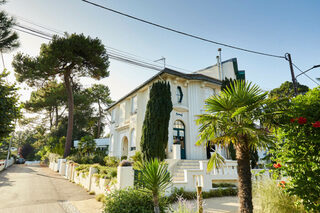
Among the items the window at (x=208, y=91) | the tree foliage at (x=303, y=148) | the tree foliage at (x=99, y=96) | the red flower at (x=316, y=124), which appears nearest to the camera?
the red flower at (x=316, y=124)

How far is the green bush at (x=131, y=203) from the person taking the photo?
4471 mm

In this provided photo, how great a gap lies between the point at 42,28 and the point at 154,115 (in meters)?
7.74

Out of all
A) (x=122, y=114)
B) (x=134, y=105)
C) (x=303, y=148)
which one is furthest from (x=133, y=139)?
(x=303, y=148)

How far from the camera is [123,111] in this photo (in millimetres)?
21078

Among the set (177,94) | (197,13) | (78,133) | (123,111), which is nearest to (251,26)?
(197,13)

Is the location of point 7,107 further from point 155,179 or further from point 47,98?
point 47,98

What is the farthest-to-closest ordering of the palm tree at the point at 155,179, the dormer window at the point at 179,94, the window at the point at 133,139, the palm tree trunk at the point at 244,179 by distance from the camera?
1. the window at the point at 133,139
2. the dormer window at the point at 179,94
3. the palm tree at the point at 155,179
4. the palm tree trunk at the point at 244,179

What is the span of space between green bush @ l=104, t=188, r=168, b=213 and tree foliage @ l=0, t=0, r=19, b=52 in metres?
11.9

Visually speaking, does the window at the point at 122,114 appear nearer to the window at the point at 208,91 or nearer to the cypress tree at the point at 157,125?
the cypress tree at the point at 157,125

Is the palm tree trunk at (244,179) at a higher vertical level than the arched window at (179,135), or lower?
lower

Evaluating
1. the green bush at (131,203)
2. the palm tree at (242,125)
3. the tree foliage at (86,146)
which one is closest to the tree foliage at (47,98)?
the tree foliage at (86,146)

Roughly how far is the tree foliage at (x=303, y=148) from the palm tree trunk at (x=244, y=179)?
2.67ft

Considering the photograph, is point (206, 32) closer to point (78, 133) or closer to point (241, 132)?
point (241, 132)

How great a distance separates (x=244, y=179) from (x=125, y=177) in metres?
4.08
